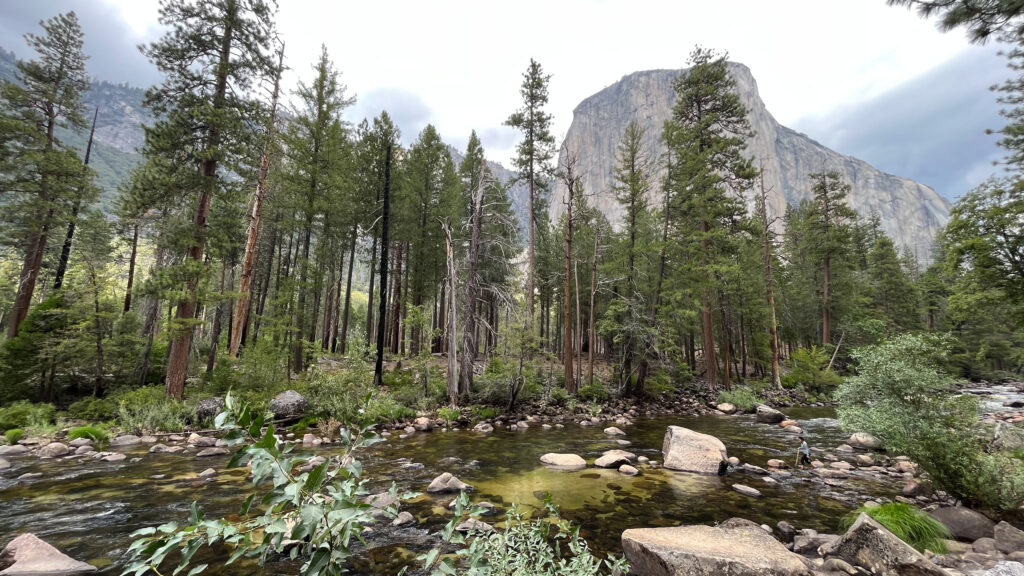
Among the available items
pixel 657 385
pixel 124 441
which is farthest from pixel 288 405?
pixel 657 385

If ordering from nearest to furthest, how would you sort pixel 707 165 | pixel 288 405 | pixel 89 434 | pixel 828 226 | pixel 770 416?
pixel 89 434
pixel 288 405
pixel 770 416
pixel 707 165
pixel 828 226

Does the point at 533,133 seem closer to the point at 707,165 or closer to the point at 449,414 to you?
the point at 707,165

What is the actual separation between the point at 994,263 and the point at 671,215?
12042 mm

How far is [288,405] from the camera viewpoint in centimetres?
1247

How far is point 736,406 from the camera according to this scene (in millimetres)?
19344

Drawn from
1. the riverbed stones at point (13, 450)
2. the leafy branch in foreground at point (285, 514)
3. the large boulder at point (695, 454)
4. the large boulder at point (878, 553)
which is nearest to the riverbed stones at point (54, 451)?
the riverbed stones at point (13, 450)

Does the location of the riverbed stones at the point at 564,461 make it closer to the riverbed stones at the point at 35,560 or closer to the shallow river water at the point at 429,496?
the shallow river water at the point at 429,496

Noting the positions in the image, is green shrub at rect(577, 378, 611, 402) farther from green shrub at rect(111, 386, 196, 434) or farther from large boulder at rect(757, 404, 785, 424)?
green shrub at rect(111, 386, 196, 434)

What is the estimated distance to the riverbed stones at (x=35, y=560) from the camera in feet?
13.6

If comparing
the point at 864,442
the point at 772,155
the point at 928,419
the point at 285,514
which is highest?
the point at 772,155

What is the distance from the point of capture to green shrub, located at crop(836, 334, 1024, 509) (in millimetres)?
5570

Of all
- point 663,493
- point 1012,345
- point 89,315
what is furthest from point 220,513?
point 1012,345

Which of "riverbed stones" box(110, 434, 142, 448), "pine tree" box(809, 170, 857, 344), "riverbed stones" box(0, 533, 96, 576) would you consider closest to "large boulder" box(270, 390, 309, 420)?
"riverbed stones" box(110, 434, 142, 448)

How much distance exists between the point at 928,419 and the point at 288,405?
1575cm
